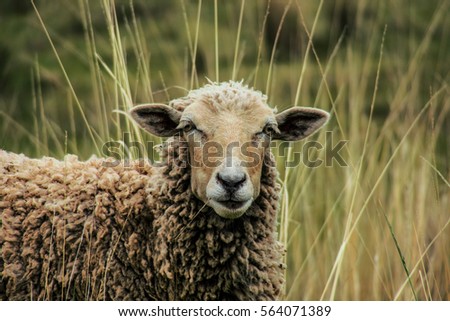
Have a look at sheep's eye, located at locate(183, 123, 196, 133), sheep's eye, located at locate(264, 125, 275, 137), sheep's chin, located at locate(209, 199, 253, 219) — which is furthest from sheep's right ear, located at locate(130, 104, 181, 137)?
sheep's chin, located at locate(209, 199, 253, 219)

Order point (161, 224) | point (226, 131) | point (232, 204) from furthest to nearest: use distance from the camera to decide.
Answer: point (161, 224) → point (226, 131) → point (232, 204)

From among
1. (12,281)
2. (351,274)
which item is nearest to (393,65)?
(351,274)

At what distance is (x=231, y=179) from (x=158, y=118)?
0.84 metres

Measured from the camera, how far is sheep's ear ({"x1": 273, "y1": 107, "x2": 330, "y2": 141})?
4359mm

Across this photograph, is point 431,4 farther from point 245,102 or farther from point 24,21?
point 245,102

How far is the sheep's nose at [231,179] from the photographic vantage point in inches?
144

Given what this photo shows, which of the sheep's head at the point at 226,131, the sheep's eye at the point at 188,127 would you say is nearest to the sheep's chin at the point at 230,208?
the sheep's head at the point at 226,131

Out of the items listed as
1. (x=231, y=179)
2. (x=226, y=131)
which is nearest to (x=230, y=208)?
(x=231, y=179)

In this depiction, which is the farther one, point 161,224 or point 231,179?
point 161,224

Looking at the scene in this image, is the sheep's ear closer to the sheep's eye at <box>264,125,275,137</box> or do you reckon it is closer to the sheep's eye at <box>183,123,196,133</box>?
the sheep's eye at <box>264,125,275,137</box>

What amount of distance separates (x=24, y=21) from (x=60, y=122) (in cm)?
192

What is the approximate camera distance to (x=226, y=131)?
13.1ft

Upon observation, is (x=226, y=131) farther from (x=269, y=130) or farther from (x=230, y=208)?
(x=230, y=208)

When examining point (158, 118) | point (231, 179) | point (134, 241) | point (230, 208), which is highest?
point (158, 118)
